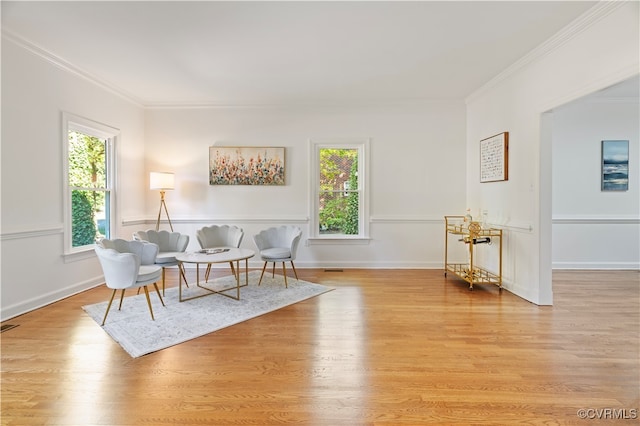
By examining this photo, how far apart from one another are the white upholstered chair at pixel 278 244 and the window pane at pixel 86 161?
2.40 m

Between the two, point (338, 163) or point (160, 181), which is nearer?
point (160, 181)

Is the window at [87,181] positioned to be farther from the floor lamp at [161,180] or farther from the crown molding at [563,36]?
the crown molding at [563,36]

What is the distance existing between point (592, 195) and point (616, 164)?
0.61 meters

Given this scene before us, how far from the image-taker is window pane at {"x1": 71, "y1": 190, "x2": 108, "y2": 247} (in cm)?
393

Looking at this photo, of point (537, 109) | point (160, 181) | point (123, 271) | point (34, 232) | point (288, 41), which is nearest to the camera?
point (123, 271)

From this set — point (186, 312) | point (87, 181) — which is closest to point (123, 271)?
point (186, 312)

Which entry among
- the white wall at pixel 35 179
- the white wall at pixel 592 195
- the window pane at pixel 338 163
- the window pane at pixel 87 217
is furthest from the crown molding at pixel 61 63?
the white wall at pixel 592 195

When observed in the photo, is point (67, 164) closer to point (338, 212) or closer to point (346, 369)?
point (338, 212)

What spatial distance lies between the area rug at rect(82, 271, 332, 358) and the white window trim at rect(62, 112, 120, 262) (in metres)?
0.84

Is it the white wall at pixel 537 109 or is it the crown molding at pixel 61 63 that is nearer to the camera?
the white wall at pixel 537 109

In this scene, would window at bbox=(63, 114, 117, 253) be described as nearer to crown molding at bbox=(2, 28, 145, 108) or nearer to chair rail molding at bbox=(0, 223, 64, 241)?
chair rail molding at bbox=(0, 223, 64, 241)

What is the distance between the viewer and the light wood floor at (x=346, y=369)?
5.67 feet

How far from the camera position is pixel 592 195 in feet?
16.5

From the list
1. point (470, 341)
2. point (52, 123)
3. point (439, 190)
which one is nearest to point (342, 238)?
point (439, 190)
